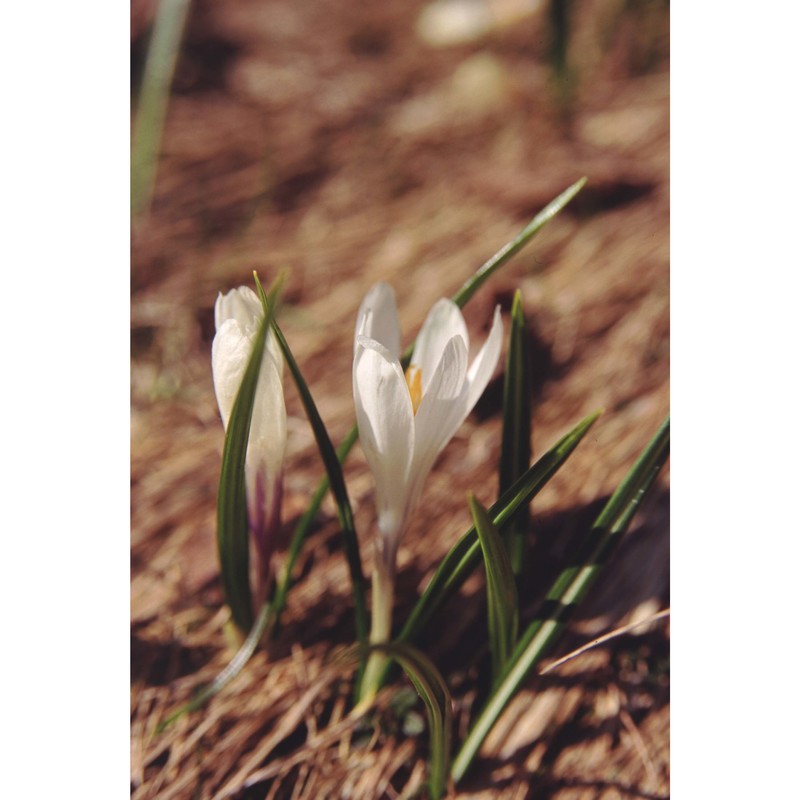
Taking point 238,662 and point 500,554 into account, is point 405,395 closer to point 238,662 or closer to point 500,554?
point 500,554

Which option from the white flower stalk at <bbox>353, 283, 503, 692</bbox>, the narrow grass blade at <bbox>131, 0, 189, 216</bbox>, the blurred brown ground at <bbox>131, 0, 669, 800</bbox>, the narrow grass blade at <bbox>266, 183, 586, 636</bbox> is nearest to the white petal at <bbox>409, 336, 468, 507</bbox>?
the white flower stalk at <bbox>353, 283, 503, 692</bbox>

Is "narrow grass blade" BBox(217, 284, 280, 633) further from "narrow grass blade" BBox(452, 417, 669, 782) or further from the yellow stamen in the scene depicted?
"narrow grass blade" BBox(452, 417, 669, 782)

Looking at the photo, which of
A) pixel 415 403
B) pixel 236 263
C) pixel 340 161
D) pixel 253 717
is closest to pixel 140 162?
pixel 236 263

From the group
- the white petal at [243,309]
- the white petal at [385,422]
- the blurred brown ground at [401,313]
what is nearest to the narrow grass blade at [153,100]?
the blurred brown ground at [401,313]

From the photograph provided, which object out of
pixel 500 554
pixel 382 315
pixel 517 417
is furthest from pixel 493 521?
pixel 382 315

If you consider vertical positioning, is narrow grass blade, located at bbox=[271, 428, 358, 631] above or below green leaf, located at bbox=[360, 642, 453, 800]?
above

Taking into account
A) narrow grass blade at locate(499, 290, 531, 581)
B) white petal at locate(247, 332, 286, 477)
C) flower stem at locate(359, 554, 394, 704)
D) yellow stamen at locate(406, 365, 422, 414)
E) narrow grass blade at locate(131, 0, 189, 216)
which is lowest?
flower stem at locate(359, 554, 394, 704)

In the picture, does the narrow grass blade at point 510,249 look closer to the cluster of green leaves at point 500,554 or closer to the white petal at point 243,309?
the cluster of green leaves at point 500,554

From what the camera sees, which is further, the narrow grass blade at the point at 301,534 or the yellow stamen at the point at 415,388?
the narrow grass blade at the point at 301,534
